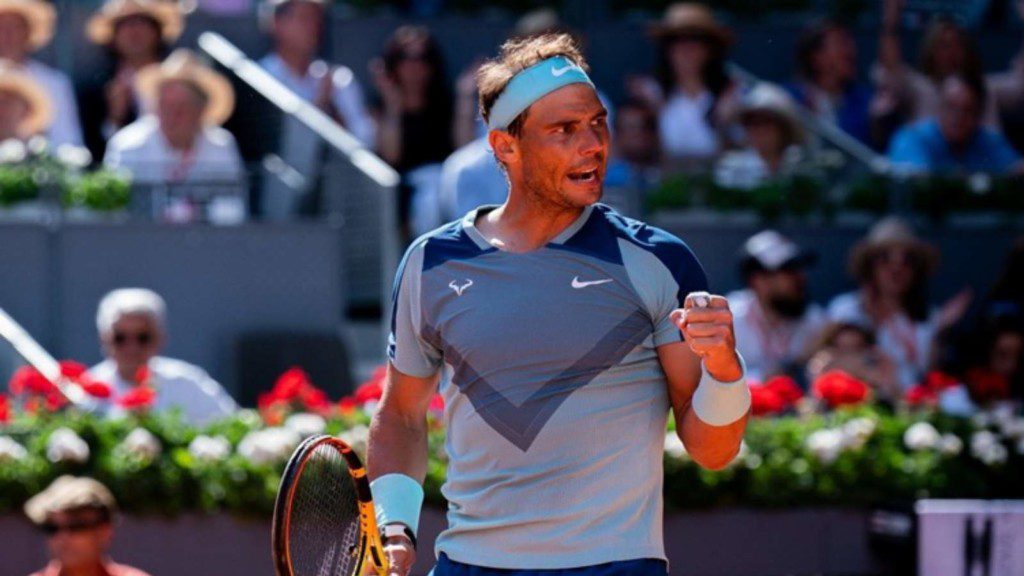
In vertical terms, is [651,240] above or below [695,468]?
above

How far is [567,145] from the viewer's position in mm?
4199

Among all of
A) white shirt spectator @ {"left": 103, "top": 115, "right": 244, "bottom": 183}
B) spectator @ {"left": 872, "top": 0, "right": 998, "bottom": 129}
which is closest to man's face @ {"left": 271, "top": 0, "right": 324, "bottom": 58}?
white shirt spectator @ {"left": 103, "top": 115, "right": 244, "bottom": 183}

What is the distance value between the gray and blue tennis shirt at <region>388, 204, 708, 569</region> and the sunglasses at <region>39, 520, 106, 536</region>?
3.51 meters

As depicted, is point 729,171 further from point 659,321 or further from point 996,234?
point 659,321

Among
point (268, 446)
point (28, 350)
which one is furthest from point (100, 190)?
point (268, 446)

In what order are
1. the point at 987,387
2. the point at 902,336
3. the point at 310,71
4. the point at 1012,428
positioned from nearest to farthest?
the point at 1012,428 < the point at 987,387 < the point at 902,336 < the point at 310,71

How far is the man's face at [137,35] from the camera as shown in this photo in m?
12.1

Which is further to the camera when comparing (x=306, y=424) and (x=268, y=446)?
(x=306, y=424)

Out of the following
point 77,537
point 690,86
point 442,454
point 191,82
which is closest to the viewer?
point 77,537

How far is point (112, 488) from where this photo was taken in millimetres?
8078

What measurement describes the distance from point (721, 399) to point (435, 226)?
23.5ft

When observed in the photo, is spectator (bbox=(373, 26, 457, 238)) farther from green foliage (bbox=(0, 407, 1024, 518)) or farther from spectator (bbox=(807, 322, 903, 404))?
green foliage (bbox=(0, 407, 1024, 518))

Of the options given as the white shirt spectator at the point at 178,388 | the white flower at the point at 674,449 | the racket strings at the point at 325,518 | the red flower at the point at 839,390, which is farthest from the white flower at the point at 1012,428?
the racket strings at the point at 325,518

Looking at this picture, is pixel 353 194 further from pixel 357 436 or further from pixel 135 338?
pixel 357 436
